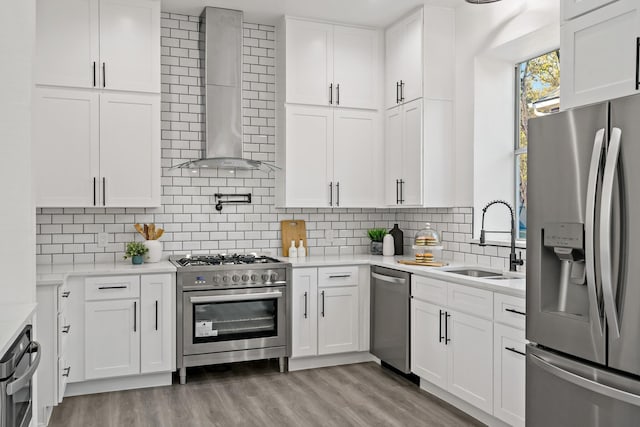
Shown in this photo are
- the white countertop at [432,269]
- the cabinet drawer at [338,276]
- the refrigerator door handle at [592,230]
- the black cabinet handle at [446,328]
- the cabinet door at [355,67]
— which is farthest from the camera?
the cabinet door at [355,67]

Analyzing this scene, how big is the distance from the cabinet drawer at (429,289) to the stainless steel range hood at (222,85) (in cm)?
159

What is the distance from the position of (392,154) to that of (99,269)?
2.63 metres

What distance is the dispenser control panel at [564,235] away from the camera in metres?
2.24

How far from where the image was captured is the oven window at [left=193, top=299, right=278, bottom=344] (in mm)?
4199

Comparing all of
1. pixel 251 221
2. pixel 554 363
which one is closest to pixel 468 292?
pixel 554 363

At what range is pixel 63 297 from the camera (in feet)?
11.8

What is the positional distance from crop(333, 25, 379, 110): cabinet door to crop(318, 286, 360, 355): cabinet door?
1686 mm

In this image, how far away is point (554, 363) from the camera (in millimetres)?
2406

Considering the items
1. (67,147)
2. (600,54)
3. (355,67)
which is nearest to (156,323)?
(67,147)

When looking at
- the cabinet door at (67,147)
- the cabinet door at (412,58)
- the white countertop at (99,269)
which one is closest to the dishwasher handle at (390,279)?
the cabinet door at (412,58)

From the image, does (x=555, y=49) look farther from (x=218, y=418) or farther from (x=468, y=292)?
(x=218, y=418)

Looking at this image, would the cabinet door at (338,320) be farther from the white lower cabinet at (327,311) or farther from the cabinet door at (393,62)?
the cabinet door at (393,62)

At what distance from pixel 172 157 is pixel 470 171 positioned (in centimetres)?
250

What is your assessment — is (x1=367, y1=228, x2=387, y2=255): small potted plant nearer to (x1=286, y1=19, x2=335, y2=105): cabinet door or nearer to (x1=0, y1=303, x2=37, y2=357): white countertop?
(x1=286, y1=19, x2=335, y2=105): cabinet door
